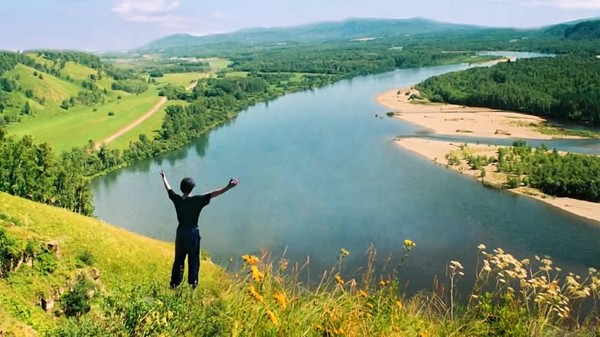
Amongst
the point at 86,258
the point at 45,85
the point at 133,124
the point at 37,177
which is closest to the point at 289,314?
the point at 86,258

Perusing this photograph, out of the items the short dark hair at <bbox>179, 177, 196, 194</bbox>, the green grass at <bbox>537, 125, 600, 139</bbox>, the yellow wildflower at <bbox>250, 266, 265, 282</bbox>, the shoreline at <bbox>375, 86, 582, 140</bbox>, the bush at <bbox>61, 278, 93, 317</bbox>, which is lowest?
the green grass at <bbox>537, 125, 600, 139</bbox>

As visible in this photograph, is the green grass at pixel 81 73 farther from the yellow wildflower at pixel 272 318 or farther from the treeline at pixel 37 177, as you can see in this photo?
the yellow wildflower at pixel 272 318

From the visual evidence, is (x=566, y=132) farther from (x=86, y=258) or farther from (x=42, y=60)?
(x=42, y=60)

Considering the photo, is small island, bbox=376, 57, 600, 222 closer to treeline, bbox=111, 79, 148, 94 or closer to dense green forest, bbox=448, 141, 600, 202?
dense green forest, bbox=448, 141, 600, 202

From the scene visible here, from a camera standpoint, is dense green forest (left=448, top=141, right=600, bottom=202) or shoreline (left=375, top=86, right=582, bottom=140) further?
shoreline (left=375, top=86, right=582, bottom=140)

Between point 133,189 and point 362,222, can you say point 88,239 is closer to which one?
point 362,222

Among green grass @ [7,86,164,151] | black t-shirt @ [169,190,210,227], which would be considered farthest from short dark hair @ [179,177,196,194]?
green grass @ [7,86,164,151]

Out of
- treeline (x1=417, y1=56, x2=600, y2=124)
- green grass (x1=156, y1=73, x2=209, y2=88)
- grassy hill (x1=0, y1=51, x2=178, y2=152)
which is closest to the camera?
treeline (x1=417, y1=56, x2=600, y2=124)

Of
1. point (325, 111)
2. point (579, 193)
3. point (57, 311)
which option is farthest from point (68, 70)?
point (57, 311)
